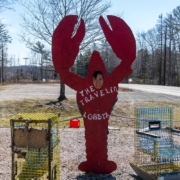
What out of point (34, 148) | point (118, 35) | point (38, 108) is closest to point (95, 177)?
point (34, 148)

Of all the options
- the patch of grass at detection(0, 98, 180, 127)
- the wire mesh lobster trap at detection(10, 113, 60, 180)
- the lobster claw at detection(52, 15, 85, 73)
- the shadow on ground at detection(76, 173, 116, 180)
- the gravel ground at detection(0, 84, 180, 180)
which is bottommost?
the shadow on ground at detection(76, 173, 116, 180)

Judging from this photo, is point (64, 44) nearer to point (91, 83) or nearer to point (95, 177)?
point (91, 83)

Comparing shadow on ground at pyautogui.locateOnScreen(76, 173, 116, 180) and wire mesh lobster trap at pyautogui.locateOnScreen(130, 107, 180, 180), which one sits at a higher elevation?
wire mesh lobster trap at pyautogui.locateOnScreen(130, 107, 180, 180)

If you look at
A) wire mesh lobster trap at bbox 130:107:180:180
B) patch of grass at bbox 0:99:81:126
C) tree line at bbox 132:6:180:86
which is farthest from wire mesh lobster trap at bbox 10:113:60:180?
tree line at bbox 132:6:180:86

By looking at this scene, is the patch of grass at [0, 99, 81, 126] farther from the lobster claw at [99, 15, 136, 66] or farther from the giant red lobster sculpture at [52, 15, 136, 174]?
the lobster claw at [99, 15, 136, 66]

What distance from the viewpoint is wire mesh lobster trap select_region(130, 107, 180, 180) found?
5205 mm

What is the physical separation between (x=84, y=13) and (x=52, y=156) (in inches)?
554

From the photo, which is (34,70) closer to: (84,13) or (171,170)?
(84,13)

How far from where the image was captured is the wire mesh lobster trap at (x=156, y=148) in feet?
17.1

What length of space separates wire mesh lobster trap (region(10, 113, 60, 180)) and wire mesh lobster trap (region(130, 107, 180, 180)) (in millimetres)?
1558

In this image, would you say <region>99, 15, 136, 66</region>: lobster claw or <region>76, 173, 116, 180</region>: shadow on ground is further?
<region>99, 15, 136, 66</region>: lobster claw

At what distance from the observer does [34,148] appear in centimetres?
452

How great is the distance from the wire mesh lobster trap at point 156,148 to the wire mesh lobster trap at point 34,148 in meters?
1.56

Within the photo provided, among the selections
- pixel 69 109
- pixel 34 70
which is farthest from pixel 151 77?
pixel 69 109
